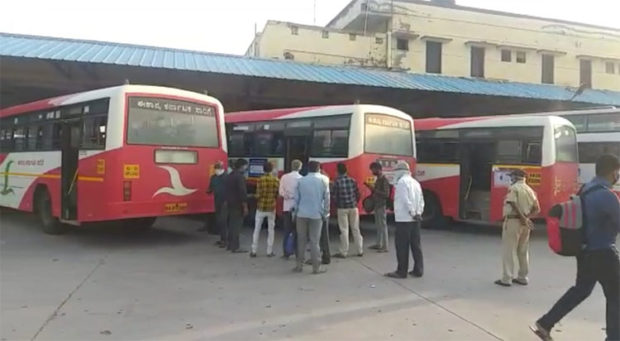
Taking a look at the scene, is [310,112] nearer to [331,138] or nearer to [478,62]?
[331,138]

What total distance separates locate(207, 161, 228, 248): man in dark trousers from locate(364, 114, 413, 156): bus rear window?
3150mm

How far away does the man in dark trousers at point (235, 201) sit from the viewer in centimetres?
1008

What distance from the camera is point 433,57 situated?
31641 mm

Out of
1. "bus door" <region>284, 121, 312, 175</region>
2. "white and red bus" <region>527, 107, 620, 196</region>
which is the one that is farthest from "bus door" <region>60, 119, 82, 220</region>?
"white and red bus" <region>527, 107, 620, 196</region>

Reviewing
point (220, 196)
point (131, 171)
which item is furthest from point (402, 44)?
point (131, 171)

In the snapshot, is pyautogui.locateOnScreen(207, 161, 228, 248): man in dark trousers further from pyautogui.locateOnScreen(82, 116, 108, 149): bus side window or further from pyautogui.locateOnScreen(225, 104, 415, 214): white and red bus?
pyautogui.locateOnScreen(225, 104, 415, 214): white and red bus

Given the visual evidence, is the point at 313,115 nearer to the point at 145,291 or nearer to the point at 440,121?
the point at 440,121

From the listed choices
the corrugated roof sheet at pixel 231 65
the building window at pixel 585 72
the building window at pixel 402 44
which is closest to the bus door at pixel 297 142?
the corrugated roof sheet at pixel 231 65

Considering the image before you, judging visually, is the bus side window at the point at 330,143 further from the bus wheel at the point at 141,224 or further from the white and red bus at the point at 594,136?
the white and red bus at the point at 594,136

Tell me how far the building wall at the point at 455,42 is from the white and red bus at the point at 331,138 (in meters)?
16.1

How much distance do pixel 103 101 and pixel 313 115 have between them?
460 cm

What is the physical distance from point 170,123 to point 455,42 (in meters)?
24.2

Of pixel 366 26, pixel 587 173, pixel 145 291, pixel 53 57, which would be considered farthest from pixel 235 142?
pixel 366 26

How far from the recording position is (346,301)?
6.84 m
